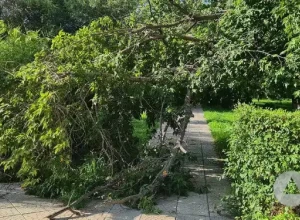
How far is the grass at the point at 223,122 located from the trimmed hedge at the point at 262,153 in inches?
31.4

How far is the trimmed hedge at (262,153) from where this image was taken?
4.21 meters

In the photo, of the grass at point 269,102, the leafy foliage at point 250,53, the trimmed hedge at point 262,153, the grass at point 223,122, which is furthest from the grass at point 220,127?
the trimmed hedge at point 262,153

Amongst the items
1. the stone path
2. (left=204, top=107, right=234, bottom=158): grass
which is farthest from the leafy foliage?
the stone path

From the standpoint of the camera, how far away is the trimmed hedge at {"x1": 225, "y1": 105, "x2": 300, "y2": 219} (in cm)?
421

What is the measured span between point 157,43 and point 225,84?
1696mm

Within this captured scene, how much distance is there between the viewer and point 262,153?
4336 millimetres

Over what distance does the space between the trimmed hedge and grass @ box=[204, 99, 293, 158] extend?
2.62 ft

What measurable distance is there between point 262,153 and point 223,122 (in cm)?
1144

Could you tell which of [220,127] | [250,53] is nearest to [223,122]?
[220,127]

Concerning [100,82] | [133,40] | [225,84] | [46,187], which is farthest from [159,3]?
[46,187]

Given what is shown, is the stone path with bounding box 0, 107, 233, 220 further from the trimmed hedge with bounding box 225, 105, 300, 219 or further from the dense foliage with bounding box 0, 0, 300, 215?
the trimmed hedge with bounding box 225, 105, 300, 219

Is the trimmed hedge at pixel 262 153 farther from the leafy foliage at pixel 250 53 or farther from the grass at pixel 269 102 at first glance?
the leafy foliage at pixel 250 53

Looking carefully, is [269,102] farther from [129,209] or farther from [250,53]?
[129,209]

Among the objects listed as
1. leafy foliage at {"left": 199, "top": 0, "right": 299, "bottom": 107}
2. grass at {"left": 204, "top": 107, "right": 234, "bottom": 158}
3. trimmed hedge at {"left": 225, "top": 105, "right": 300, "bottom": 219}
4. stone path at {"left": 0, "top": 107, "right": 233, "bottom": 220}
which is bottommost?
stone path at {"left": 0, "top": 107, "right": 233, "bottom": 220}
